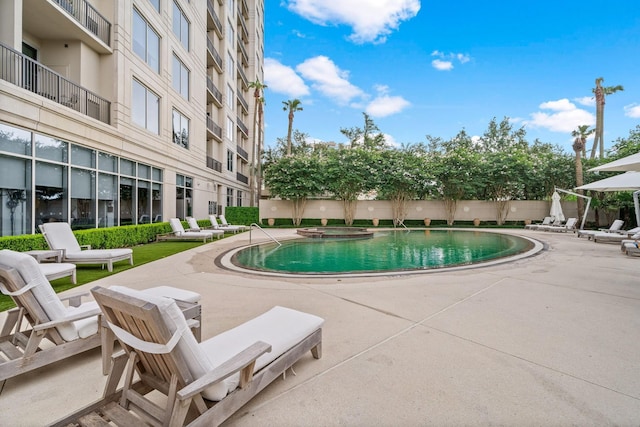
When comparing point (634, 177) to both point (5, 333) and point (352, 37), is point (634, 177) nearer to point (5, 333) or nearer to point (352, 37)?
point (5, 333)

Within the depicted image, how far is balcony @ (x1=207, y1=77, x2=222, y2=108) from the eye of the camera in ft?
68.7

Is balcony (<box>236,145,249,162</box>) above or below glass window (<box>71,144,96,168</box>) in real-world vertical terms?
above

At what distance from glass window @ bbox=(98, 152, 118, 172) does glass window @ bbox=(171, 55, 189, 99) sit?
661cm

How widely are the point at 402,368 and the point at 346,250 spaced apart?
883 centimetres

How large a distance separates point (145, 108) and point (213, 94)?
9.18m

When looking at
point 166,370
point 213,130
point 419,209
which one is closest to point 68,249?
point 166,370

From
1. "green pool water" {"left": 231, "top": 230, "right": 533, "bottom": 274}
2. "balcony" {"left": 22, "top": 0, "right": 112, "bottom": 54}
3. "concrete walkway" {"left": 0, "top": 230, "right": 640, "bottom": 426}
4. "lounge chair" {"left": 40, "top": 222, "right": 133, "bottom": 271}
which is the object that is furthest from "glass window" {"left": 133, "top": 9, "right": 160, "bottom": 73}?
"concrete walkway" {"left": 0, "top": 230, "right": 640, "bottom": 426}

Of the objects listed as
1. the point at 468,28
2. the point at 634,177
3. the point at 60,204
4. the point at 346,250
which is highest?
the point at 468,28

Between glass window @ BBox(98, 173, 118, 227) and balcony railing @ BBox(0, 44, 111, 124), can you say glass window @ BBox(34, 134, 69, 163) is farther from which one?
glass window @ BBox(98, 173, 118, 227)

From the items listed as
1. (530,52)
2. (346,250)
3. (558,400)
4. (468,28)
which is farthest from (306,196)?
(558,400)

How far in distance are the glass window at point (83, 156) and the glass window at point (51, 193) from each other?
1.66 ft

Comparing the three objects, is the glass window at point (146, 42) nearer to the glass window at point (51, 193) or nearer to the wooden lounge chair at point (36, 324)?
the glass window at point (51, 193)

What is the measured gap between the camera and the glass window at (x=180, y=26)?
15.7 metres

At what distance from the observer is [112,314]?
1.85 meters
